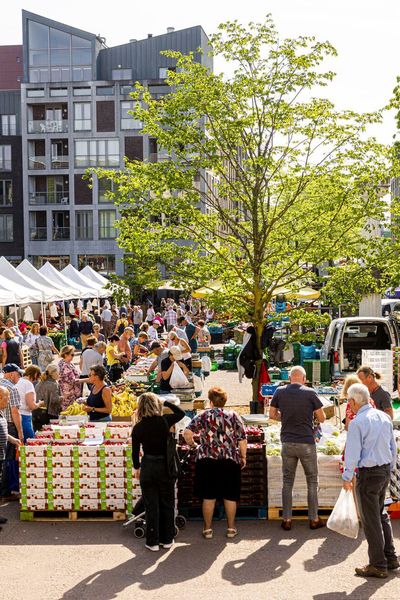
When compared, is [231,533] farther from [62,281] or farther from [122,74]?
[122,74]

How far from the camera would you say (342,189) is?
14.3 metres

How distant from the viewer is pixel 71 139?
6906 cm

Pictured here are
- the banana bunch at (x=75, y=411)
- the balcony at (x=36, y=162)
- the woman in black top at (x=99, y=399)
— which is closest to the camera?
the woman in black top at (x=99, y=399)

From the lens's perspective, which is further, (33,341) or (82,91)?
(82,91)

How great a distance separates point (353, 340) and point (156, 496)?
11415mm

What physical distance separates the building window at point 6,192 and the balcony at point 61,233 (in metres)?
5.73

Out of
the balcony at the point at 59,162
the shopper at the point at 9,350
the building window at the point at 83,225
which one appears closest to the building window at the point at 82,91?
the balcony at the point at 59,162

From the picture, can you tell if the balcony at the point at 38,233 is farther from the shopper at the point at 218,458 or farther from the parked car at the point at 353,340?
the shopper at the point at 218,458

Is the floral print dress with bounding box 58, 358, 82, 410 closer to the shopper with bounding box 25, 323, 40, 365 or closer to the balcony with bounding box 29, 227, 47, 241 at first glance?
the shopper with bounding box 25, 323, 40, 365

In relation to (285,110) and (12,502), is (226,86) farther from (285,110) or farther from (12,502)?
(12,502)

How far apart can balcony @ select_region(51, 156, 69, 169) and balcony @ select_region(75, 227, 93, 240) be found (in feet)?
17.6

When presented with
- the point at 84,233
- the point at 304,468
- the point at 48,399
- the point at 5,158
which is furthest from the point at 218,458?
the point at 5,158

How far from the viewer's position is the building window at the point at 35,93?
70.0 metres

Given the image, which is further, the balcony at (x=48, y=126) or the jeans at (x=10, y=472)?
the balcony at (x=48, y=126)
